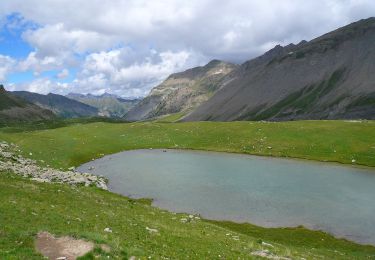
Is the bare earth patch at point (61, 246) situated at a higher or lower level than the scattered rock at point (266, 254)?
higher

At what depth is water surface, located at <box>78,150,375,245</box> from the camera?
5284 centimetres

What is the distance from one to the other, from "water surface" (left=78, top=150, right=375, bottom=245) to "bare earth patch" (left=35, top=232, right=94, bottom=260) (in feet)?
97.6

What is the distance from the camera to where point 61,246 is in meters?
25.4

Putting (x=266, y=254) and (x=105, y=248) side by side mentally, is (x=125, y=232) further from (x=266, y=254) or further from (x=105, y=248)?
(x=266, y=254)

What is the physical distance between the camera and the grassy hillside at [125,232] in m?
26.6

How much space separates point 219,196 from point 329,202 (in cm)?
1593

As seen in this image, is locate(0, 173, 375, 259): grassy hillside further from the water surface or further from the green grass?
the water surface

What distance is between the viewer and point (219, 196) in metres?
63.4

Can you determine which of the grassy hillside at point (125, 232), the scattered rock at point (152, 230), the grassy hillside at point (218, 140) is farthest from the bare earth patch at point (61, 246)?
the grassy hillside at point (218, 140)

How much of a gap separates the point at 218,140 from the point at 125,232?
293 ft

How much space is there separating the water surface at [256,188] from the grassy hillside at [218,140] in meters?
7.46

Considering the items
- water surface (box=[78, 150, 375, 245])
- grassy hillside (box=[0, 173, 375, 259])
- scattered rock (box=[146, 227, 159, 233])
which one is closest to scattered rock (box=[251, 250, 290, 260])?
grassy hillside (box=[0, 173, 375, 259])

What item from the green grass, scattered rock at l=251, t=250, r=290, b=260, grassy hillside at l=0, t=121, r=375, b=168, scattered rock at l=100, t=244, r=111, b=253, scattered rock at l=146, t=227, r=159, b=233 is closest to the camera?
scattered rock at l=100, t=244, r=111, b=253

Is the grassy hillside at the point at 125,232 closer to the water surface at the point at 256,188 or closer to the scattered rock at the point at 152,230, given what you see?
the scattered rock at the point at 152,230
